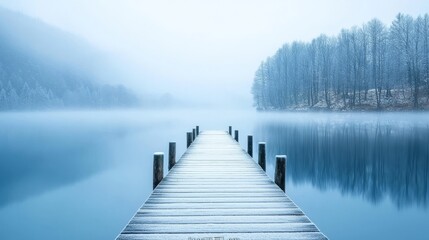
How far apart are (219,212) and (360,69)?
62.5 meters

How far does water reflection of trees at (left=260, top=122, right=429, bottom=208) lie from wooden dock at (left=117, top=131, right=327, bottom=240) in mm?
7068

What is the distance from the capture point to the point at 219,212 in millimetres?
5723

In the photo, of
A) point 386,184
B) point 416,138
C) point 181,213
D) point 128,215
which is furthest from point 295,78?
point 181,213

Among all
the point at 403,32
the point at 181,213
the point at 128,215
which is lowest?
the point at 128,215

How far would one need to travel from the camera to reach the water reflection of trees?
13367 mm

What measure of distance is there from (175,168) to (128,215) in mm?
3205

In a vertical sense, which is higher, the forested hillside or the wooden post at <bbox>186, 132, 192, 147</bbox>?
the forested hillside

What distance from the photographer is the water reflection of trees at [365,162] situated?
13.4 m

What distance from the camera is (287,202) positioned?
20.6 ft

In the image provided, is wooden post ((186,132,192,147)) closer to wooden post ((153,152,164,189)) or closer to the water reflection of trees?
the water reflection of trees

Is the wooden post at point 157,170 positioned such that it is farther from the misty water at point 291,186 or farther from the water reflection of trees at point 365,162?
the water reflection of trees at point 365,162

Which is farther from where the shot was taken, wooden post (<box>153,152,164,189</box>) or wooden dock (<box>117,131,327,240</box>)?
wooden post (<box>153,152,164,189</box>)

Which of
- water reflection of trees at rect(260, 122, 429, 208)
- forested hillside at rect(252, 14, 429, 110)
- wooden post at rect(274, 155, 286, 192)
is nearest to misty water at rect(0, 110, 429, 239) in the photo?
water reflection of trees at rect(260, 122, 429, 208)

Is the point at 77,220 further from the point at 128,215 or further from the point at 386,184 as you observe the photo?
the point at 386,184
